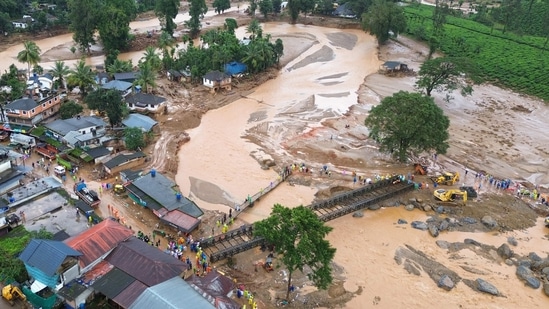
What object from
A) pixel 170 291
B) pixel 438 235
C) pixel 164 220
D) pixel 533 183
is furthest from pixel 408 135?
pixel 170 291

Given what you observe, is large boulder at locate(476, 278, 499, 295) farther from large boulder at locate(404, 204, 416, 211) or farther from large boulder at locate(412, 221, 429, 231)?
large boulder at locate(404, 204, 416, 211)

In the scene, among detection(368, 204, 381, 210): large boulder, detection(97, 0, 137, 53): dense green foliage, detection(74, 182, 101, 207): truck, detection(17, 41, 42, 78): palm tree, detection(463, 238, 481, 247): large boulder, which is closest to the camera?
detection(463, 238, 481, 247): large boulder

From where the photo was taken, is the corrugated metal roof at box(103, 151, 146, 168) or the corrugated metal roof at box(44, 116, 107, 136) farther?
the corrugated metal roof at box(44, 116, 107, 136)

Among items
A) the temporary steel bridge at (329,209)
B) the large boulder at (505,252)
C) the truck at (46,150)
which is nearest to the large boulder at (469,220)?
the large boulder at (505,252)

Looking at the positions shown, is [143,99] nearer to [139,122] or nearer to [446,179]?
[139,122]

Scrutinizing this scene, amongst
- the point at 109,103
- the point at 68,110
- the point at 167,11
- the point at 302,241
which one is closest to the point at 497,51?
the point at 167,11

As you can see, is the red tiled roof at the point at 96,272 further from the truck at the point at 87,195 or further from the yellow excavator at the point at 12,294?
the truck at the point at 87,195

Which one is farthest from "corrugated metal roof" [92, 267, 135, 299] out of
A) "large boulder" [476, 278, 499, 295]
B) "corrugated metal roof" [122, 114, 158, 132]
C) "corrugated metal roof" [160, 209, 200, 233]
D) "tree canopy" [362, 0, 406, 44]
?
"tree canopy" [362, 0, 406, 44]
